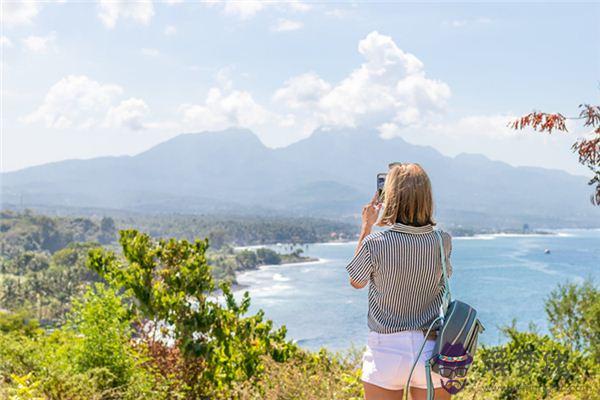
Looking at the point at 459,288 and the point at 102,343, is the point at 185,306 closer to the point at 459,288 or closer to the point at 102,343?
the point at 102,343

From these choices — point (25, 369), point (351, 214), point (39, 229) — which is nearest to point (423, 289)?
point (25, 369)

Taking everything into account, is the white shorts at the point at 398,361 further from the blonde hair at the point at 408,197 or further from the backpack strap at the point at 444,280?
the blonde hair at the point at 408,197

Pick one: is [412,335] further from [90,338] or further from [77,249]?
[77,249]

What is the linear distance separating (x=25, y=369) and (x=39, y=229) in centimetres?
8049

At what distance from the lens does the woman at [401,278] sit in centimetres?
175

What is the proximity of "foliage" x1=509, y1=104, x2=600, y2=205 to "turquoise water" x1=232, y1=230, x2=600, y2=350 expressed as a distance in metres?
25.5

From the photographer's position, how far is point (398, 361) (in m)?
1.75

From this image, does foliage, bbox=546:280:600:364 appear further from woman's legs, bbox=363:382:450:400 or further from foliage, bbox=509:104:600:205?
woman's legs, bbox=363:382:450:400

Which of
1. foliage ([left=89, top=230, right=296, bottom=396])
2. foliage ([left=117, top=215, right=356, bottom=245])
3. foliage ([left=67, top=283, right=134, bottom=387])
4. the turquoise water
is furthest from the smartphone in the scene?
foliage ([left=117, top=215, right=356, bottom=245])

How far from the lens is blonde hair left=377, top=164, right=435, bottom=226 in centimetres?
176

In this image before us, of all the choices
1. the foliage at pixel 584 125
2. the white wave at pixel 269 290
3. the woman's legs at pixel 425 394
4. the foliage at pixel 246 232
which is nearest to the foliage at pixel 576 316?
the foliage at pixel 584 125

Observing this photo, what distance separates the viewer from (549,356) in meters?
4.34

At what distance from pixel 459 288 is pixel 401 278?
176 feet

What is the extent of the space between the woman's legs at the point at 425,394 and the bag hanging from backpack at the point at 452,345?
18 millimetres
